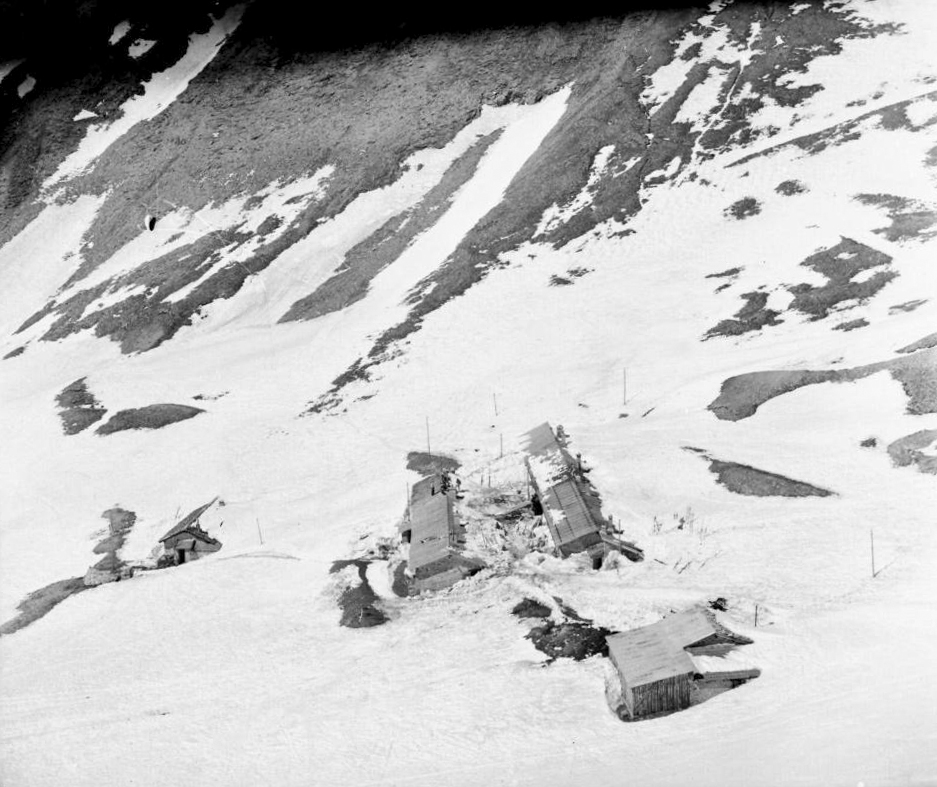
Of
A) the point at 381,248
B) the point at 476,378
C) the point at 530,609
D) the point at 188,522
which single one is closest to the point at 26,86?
the point at 381,248

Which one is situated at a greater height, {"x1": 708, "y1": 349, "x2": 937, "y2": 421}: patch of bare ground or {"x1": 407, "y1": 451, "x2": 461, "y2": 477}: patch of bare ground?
{"x1": 708, "y1": 349, "x2": 937, "y2": 421}: patch of bare ground

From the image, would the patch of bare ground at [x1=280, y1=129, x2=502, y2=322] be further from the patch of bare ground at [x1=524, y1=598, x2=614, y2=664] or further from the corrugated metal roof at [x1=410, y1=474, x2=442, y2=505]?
the patch of bare ground at [x1=524, y1=598, x2=614, y2=664]

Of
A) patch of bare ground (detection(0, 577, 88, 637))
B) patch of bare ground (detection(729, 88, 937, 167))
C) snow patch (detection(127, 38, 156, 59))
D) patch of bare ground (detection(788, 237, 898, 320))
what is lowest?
patch of bare ground (detection(788, 237, 898, 320))

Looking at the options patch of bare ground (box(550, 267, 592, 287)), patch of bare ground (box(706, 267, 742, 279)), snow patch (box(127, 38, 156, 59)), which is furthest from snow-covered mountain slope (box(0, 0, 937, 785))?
snow patch (box(127, 38, 156, 59))

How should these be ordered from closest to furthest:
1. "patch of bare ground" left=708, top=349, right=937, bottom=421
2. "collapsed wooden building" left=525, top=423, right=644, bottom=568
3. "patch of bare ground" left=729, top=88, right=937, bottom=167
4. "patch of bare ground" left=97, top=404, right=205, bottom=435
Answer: "collapsed wooden building" left=525, top=423, right=644, bottom=568 → "patch of bare ground" left=708, top=349, right=937, bottom=421 → "patch of bare ground" left=97, top=404, right=205, bottom=435 → "patch of bare ground" left=729, top=88, right=937, bottom=167

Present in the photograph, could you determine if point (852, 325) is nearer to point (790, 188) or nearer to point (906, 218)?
point (906, 218)

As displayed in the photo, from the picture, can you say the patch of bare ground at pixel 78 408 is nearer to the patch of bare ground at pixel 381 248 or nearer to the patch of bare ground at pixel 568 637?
the patch of bare ground at pixel 381 248

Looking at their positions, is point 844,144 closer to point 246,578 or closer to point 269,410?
point 269,410
